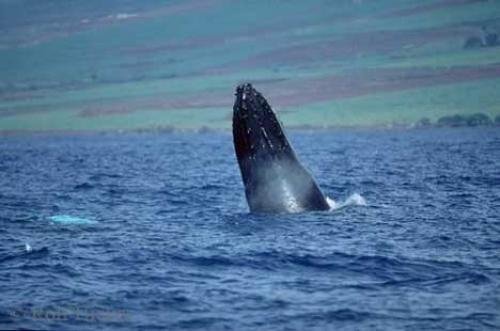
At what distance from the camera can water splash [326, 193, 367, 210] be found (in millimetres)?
28425

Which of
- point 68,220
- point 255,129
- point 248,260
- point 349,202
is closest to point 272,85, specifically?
point 349,202

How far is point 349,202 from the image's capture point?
30.6m

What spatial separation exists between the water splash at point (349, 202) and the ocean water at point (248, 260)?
12 cm

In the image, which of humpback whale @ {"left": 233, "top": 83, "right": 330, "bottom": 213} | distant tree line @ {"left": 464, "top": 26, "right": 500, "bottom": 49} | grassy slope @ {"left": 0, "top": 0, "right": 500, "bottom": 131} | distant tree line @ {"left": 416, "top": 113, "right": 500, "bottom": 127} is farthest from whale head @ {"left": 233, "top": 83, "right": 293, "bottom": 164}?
distant tree line @ {"left": 464, "top": 26, "right": 500, "bottom": 49}

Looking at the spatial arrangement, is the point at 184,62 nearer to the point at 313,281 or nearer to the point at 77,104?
the point at 77,104

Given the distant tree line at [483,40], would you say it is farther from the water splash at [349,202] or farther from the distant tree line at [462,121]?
the water splash at [349,202]

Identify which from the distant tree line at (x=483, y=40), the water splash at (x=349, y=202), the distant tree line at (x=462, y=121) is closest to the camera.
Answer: the water splash at (x=349, y=202)

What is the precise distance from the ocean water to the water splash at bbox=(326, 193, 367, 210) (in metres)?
0.12

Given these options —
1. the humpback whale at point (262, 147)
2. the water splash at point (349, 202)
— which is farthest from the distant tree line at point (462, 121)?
the humpback whale at point (262, 147)

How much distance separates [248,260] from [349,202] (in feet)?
37.9

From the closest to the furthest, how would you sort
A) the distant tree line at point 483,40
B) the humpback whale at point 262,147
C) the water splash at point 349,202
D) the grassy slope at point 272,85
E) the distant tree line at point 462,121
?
the humpback whale at point 262,147 < the water splash at point 349,202 < the distant tree line at point 462,121 < the grassy slope at point 272,85 < the distant tree line at point 483,40

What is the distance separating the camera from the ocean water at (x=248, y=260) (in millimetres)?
15125

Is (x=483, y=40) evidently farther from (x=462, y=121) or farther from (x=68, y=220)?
(x=68, y=220)

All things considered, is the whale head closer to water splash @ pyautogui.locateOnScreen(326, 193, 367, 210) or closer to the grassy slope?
water splash @ pyautogui.locateOnScreen(326, 193, 367, 210)
